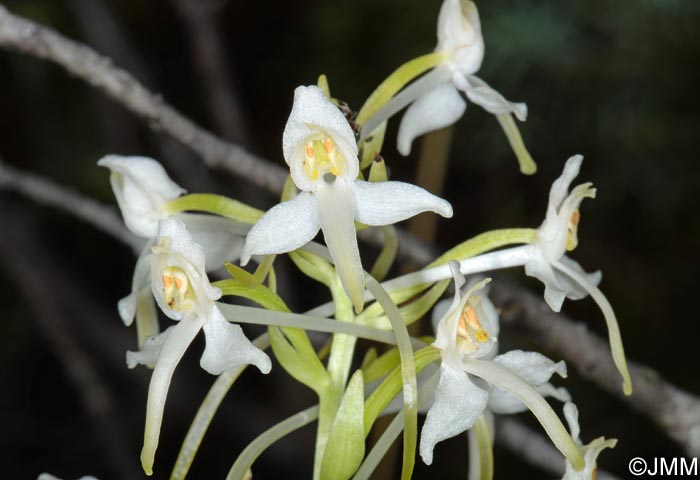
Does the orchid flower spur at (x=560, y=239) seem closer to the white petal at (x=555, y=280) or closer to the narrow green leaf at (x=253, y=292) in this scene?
the white petal at (x=555, y=280)

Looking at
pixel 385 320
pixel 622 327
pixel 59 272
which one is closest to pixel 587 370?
pixel 385 320

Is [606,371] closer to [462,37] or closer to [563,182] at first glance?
[563,182]

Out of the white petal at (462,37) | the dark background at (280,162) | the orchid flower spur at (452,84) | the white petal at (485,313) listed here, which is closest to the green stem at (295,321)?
the white petal at (485,313)

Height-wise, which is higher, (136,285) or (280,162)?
(280,162)

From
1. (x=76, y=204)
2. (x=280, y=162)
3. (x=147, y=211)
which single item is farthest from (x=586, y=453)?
(x=280, y=162)

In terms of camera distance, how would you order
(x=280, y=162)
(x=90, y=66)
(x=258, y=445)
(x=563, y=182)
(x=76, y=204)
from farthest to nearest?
(x=280, y=162), (x=76, y=204), (x=90, y=66), (x=563, y=182), (x=258, y=445)

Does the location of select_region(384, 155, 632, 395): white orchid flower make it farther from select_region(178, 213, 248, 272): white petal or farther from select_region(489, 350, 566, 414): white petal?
select_region(178, 213, 248, 272): white petal
